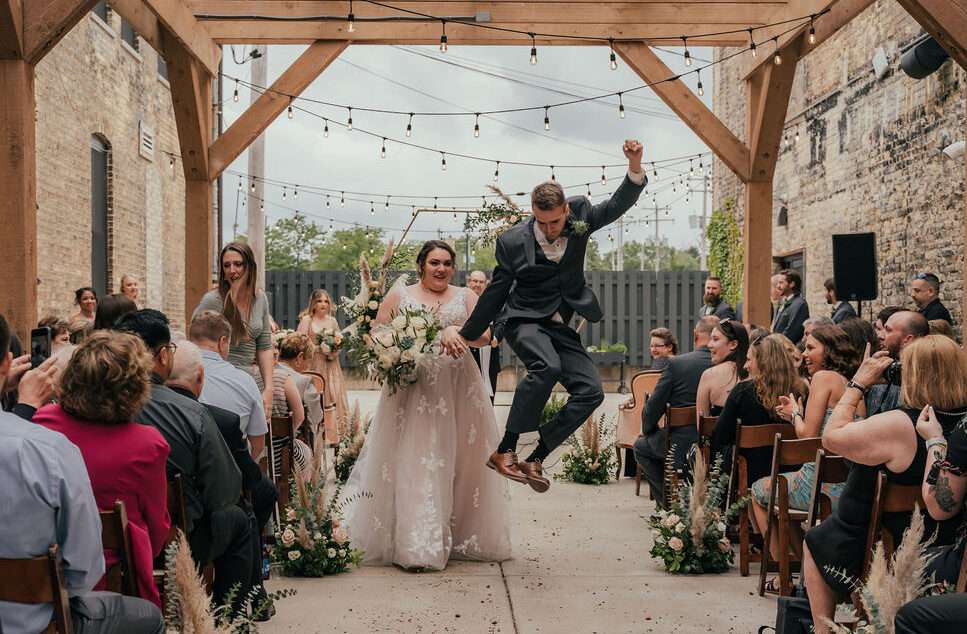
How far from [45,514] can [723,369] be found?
14.9 feet

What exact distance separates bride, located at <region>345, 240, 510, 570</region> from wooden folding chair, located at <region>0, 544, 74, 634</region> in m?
3.11

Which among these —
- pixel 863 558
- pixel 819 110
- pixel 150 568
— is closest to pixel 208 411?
pixel 150 568

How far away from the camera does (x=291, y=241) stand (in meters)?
56.8

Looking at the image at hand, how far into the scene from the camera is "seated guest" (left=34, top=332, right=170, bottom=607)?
290 centimetres

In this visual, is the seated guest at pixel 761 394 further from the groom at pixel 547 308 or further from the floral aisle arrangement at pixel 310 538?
the floral aisle arrangement at pixel 310 538

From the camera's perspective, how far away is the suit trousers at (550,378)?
480 centimetres

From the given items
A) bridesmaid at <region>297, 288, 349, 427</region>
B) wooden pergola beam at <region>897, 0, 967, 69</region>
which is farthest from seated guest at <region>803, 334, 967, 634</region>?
bridesmaid at <region>297, 288, 349, 427</region>

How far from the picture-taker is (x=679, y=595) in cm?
488

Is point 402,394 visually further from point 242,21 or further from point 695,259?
point 695,259

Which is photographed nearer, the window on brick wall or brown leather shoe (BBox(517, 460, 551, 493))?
brown leather shoe (BBox(517, 460, 551, 493))

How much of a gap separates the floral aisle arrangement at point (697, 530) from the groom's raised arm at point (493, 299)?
1.30 meters

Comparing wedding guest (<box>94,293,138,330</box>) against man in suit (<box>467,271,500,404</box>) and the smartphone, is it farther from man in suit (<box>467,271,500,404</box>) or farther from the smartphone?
man in suit (<box>467,271,500,404</box>)

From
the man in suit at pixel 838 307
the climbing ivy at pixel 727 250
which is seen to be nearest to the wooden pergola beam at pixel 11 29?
the man in suit at pixel 838 307

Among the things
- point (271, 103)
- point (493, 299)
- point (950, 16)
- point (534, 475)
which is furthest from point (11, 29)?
point (950, 16)
